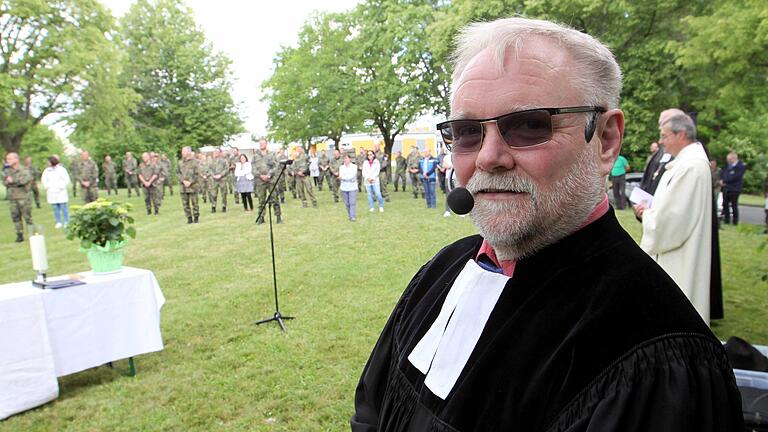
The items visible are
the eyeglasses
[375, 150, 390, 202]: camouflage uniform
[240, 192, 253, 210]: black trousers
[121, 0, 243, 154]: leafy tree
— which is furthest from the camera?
[121, 0, 243, 154]: leafy tree

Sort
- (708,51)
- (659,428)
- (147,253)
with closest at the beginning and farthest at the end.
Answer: (659,428)
(147,253)
(708,51)

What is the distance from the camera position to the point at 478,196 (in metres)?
1.44

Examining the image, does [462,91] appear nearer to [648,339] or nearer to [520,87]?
[520,87]

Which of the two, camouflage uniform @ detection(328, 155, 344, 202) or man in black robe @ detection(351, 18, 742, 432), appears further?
camouflage uniform @ detection(328, 155, 344, 202)

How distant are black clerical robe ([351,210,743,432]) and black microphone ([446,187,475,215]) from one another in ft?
0.70

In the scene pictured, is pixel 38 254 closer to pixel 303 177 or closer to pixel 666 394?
pixel 666 394

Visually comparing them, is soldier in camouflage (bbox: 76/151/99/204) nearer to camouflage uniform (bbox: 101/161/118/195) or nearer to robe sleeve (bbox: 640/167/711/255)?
camouflage uniform (bbox: 101/161/118/195)

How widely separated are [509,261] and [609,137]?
0.45 meters

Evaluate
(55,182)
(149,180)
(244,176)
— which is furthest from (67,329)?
(149,180)

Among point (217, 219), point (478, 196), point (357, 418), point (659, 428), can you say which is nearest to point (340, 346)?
point (357, 418)

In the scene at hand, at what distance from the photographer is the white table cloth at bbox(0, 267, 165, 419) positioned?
3979 millimetres

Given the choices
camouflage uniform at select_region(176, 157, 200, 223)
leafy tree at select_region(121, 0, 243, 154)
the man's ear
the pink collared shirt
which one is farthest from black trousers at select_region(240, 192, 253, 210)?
leafy tree at select_region(121, 0, 243, 154)

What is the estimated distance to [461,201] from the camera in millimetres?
1425

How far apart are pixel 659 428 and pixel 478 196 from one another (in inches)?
27.6
